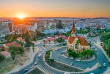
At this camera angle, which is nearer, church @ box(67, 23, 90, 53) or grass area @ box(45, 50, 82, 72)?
grass area @ box(45, 50, 82, 72)

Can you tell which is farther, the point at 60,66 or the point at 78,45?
the point at 78,45

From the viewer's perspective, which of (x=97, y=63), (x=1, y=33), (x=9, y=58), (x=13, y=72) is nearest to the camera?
(x=13, y=72)

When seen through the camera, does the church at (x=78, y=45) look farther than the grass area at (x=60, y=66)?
Yes

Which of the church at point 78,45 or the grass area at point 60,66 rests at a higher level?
the church at point 78,45

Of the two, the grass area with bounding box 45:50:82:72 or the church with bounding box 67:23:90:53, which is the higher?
the church with bounding box 67:23:90:53

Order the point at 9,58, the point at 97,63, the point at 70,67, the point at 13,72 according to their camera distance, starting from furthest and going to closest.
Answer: the point at 9,58 → the point at 97,63 → the point at 70,67 → the point at 13,72

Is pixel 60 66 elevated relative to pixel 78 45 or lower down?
lower down

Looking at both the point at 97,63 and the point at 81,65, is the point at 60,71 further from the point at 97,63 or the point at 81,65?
the point at 97,63

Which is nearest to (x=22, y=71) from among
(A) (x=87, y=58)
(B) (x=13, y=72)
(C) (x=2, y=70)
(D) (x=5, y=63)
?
(B) (x=13, y=72)

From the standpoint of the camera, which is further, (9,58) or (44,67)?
(9,58)

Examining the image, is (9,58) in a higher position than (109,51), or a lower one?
lower

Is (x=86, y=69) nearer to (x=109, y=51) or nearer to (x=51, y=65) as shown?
(x=51, y=65)
